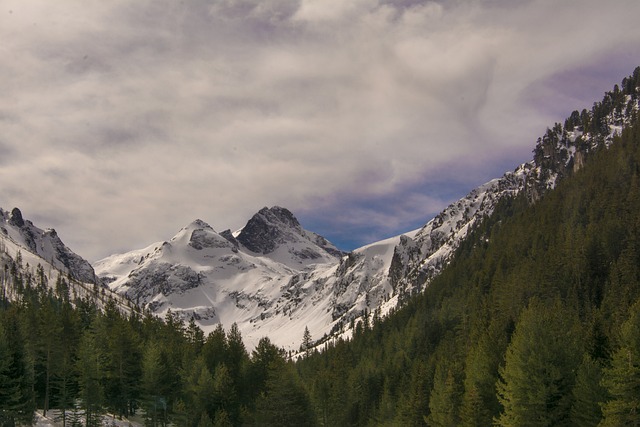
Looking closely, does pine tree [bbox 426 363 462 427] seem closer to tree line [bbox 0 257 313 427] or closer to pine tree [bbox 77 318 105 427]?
tree line [bbox 0 257 313 427]

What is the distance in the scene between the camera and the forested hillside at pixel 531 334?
128 feet

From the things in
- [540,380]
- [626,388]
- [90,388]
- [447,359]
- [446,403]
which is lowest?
[626,388]

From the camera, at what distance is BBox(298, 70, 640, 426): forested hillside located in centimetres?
3903

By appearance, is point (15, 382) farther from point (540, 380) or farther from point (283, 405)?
point (540, 380)

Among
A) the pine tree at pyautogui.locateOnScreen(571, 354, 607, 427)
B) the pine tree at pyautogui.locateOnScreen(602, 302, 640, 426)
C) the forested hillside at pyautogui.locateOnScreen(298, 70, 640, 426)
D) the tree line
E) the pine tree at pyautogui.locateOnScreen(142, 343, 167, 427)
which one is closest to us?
the pine tree at pyautogui.locateOnScreen(602, 302, 640, 426)

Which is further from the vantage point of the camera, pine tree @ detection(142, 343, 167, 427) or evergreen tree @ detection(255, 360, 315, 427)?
pine tree @ detection(142, 343, 167, 427)

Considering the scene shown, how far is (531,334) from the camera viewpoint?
4156 cm

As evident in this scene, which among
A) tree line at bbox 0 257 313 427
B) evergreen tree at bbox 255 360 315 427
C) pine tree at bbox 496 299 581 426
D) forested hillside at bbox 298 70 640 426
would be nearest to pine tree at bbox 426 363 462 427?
forested hillside at bbox 298 70 640 426

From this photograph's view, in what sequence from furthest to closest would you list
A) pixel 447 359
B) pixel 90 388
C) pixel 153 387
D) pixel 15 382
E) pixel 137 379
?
pixel 447 359 → pixel 137 379 → pixel 153 387 → pixel 90 388 → pixel 15 382

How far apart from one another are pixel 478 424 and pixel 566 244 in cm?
6024

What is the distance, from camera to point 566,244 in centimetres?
9706

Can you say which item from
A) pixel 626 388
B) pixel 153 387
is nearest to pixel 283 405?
pixel 153 387

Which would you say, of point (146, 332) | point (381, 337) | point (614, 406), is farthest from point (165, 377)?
point (381, 337)

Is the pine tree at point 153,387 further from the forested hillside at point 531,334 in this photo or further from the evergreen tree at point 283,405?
the forested hillside at point 531,334
